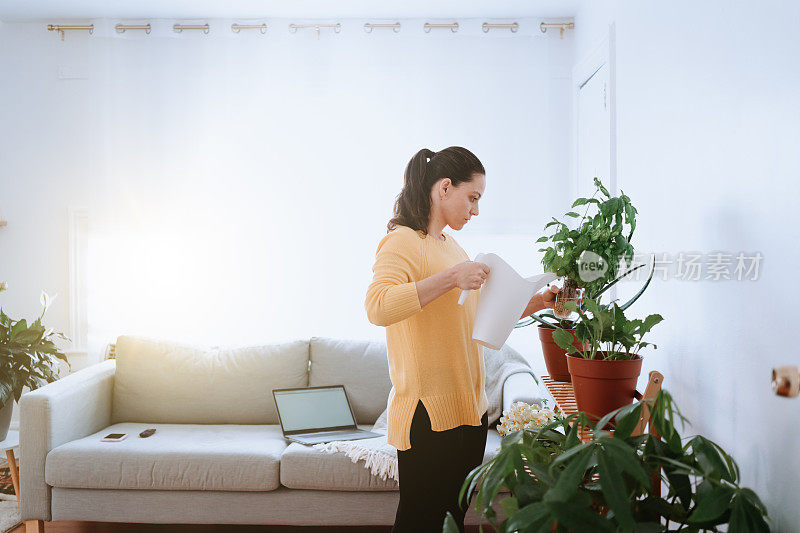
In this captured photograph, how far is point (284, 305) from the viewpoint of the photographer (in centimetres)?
347

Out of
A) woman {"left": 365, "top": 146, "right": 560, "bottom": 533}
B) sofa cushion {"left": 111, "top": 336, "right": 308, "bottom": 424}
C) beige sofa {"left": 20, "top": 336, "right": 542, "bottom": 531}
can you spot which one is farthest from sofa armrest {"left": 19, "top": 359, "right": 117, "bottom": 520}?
woman {"left": 365, "top": 146, "right": 560, "bottom": 533}

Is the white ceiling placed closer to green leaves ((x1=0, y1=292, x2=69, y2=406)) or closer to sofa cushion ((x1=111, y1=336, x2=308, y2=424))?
green leaves ((x1=0, y1=292, x2=69, y2=406))

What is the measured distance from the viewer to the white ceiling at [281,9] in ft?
10.4

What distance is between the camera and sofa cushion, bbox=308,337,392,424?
2.82 metres

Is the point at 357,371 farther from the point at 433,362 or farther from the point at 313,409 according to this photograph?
the point at 433,362

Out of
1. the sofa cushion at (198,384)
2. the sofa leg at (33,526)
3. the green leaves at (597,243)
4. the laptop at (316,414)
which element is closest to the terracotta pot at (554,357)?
the green leaves at (597,243)

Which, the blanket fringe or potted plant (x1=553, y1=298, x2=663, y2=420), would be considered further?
the blanket fringe

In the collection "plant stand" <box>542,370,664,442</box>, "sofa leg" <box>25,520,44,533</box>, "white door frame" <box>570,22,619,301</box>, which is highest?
"white door frame" <box>570,22,619,301</box>

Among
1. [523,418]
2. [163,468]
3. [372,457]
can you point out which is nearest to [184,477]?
[163,468]

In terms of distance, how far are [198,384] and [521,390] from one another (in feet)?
4.88

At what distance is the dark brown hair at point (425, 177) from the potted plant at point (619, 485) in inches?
27.1

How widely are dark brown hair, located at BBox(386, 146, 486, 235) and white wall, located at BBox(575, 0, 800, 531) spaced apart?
54 centimetres

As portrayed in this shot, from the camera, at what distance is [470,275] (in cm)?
139
